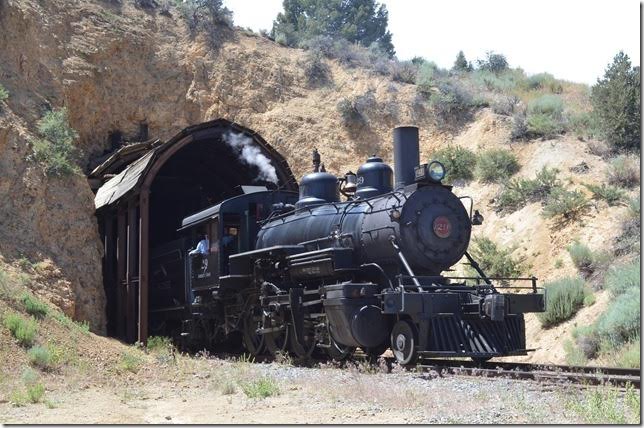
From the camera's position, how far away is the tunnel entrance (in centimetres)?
1891

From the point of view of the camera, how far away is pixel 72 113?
25.0 meters

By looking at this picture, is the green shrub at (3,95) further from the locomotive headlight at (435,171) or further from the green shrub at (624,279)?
the green shrub at (624,279)

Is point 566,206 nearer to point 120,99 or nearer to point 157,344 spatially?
point 157,344

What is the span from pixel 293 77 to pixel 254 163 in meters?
11.2

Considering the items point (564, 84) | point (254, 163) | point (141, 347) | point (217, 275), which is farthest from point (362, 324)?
point (564, 84)

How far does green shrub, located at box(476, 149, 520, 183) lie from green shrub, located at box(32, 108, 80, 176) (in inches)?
502

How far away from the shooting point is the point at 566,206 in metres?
20.4

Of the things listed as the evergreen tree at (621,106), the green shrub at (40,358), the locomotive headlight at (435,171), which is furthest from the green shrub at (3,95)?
the evergreen tree at (621,106)

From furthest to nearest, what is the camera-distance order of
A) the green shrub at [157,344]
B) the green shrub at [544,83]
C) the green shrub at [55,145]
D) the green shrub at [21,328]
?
the green shrub at [544,83], the green shrub at [55,145], the green shrub at [157,344], the green shrub at [21,328]

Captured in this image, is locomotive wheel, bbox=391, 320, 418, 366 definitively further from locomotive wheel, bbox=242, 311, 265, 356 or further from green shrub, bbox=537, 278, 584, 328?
green shrub, bbox=537, 278, 584, 328

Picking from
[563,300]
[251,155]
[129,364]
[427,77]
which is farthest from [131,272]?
[427,77]

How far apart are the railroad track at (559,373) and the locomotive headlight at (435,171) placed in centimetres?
324

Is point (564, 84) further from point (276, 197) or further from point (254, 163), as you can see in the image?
point (276, 197)

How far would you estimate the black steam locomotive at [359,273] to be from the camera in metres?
12.2
